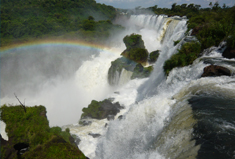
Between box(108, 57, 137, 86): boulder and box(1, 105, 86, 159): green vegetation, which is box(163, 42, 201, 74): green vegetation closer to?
box(1, 105, 86, 159): green vegetation

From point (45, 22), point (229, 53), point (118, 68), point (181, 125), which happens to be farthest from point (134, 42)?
point (45, 22)

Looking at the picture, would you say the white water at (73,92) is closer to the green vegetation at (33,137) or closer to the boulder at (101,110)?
the boulder at (101,110)

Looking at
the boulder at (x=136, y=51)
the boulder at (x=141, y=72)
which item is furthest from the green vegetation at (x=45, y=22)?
the boulder at (x=141, y=72)

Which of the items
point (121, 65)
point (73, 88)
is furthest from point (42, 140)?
point (73, 88)

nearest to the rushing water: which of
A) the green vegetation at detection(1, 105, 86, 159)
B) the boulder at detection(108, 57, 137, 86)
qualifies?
the green vegetation at detection(1, 105, 86, 159)

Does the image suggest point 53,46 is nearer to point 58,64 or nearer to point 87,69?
point 58,64

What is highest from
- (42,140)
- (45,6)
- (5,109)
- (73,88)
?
(45,6)
